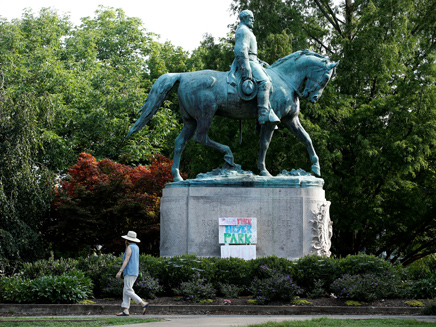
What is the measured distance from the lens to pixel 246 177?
48.4ft

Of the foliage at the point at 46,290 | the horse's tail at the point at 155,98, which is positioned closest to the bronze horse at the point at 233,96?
the horse's tail at the point at 155,98

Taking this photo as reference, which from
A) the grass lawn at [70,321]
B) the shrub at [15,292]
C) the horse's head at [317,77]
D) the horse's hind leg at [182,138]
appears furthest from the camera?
the horse's hind leg at [182,138]

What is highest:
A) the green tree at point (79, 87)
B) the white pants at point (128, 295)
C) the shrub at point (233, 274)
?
the green tree at point (79, 87)

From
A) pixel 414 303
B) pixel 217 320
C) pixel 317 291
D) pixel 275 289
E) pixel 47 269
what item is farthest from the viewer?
pixel 47 269

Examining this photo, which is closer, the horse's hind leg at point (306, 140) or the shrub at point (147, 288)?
the shrub at point (147, 288)

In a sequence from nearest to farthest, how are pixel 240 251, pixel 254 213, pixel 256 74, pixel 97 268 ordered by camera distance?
1. pixel 97 268
2. pixel 240 251
3. pixel 254 213
4. pixel 256 74

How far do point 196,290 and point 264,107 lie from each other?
4763 mm

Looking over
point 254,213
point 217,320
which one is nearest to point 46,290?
point 217,320

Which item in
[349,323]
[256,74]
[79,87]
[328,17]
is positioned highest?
[328,17]

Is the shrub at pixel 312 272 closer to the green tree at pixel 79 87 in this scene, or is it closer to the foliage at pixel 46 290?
→ the foliage at pixel 46 290

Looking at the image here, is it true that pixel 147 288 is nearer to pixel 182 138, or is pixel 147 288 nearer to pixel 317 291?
pixel 317 291

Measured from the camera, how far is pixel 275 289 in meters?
12.3

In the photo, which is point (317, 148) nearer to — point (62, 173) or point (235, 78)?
point (235, 78)

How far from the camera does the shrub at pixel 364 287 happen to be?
12281 millimetres
